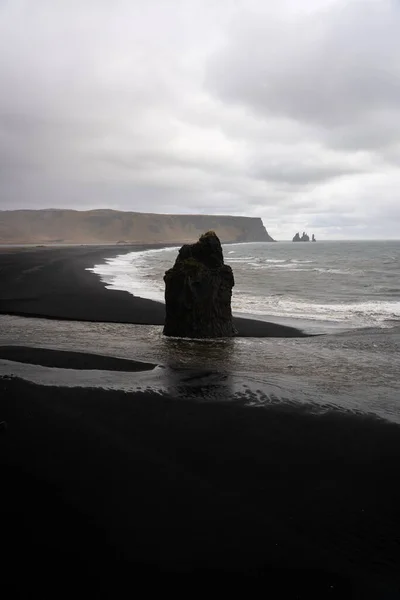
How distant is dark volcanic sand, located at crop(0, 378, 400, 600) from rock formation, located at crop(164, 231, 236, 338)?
6.51 metres

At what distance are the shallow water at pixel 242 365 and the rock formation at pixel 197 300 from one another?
0.60m

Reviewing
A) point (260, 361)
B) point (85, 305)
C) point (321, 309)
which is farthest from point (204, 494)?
point (321, 309)

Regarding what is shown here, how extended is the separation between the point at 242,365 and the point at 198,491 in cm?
547

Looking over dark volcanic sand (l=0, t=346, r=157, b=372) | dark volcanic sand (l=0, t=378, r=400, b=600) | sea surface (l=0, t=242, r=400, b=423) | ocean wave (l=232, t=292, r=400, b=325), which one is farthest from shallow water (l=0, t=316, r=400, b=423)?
ocean wave (l=232, t=292, r=400, b=325)

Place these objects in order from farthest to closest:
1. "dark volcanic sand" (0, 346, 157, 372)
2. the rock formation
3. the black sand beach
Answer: the rock formation < "dark volcanic sand" (0, 346, 157, 372) < the black sand beach

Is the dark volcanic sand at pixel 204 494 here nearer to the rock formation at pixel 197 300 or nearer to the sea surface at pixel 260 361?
the sea surface at pixel 260 361

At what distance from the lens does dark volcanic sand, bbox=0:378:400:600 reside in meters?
3.73

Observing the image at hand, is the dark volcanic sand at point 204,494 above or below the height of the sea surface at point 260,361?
below

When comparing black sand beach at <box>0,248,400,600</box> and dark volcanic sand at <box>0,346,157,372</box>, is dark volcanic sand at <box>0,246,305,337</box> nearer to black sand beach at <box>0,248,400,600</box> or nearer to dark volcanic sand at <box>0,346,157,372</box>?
dark volcanic sand at <box>0,346,157,372</box>

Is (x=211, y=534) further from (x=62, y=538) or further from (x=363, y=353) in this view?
(x=363, y=353)

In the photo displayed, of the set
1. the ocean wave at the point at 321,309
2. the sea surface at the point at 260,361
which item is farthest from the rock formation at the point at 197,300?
the ocean wave at the point at 321,309

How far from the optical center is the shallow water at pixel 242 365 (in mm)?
7691

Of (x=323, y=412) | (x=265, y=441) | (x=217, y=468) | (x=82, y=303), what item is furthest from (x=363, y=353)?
(x=82, y=303)

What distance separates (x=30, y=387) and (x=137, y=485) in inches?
140
